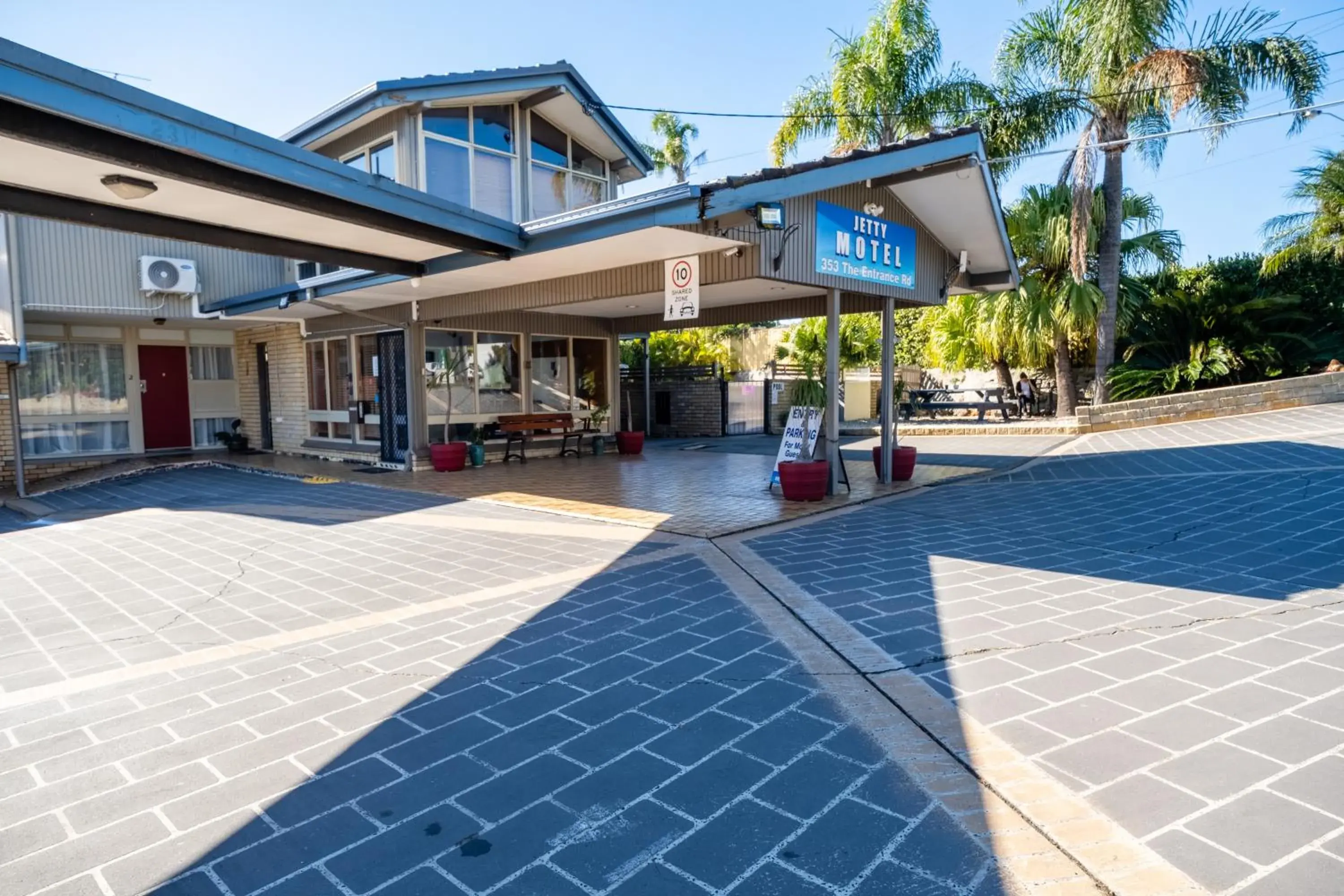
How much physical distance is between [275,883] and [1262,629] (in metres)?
4.75

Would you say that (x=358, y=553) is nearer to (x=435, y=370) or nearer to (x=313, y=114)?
(x=435, y=370)

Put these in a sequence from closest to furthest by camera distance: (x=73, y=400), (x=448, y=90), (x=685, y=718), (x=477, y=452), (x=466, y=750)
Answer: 1. (x=466, y=750)
2. (x=685, y=718)
3. (x=448, y=90)
4. (x=477, y=452)
5. (x=73, y=400)

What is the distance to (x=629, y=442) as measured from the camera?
1422cm

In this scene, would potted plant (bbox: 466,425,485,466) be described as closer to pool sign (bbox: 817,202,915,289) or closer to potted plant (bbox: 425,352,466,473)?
potted plant (bbox: 425,352,466,473)

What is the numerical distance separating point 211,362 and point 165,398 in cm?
129

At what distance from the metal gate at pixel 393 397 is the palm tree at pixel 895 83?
10.9 meters

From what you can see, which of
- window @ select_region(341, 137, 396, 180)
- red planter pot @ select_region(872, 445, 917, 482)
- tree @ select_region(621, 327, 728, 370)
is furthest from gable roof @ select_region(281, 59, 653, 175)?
tree @ select_region(621, 327, 728, 370)

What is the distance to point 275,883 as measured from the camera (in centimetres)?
222

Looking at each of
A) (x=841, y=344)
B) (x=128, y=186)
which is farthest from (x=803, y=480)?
(x=841, y=344)

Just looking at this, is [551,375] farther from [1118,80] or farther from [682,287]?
[1118,80]

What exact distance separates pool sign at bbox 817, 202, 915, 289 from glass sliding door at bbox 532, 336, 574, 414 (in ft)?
22.5

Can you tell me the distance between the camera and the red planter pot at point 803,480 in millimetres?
8406

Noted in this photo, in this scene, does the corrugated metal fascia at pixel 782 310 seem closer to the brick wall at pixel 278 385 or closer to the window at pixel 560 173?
the window at pixel 560 173

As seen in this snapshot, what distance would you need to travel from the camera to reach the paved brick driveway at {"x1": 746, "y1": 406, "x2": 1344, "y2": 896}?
247cm
